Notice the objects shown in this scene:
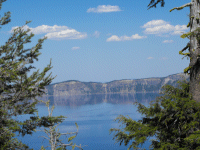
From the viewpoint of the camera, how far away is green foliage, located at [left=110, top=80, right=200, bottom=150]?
6.86 metres

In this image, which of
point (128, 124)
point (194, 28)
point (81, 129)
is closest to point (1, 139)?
point (128, 124)

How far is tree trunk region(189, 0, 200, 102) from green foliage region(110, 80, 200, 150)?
0.28m

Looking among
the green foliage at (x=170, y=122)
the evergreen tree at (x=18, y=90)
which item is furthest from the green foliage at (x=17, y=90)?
the green foliage at (x=170, y=122)

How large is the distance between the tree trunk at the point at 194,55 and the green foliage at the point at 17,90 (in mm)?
4832

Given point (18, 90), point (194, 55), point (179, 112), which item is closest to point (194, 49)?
point (194, 55)

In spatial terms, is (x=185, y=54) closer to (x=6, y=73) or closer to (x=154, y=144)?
(x=154, y=144)

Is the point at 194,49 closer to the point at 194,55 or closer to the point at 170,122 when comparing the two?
the point at 194,55

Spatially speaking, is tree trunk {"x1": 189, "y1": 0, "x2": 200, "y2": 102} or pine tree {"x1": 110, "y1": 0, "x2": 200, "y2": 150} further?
tree trunk {"x1": 189, "y1": 0, "x2": 200, "y2": 102}

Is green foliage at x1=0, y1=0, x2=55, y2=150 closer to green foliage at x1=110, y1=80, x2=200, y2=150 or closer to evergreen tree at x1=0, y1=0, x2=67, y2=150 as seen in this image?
evergreen tree at x1=0, y1=0, x2=67, y2=150

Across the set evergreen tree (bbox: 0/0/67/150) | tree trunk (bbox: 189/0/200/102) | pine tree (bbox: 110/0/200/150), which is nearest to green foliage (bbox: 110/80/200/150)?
pine tree (bbox: 110/0/200/150)

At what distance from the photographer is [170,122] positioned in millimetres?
7676

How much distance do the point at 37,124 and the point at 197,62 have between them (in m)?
5.83

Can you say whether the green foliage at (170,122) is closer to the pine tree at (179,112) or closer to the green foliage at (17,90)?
the pine tree at (179,112)

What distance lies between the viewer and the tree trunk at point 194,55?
285 inches
